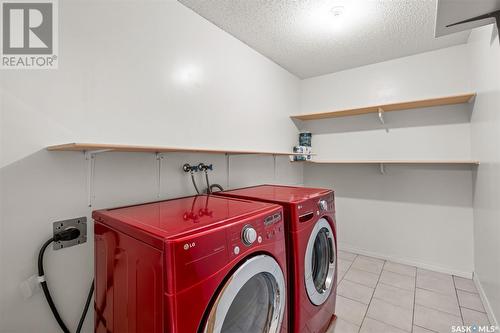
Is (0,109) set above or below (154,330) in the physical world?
above

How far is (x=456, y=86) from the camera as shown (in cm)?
232

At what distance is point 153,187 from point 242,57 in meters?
1.54

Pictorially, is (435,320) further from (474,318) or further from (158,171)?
(158,171)

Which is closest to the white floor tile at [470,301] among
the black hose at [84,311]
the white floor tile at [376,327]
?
the white floor tile at [376,327]

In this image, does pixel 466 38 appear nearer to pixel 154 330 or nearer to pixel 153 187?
pixel 153 187

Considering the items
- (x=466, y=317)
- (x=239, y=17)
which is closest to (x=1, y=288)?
(x=239, y=17)

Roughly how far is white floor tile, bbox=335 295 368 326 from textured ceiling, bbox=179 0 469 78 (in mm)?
2387

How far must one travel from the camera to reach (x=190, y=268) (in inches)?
29.6

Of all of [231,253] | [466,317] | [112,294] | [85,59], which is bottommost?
[466,317]

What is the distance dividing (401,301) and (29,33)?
310 centimetres

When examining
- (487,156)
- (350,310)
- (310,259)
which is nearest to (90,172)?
(310,259)

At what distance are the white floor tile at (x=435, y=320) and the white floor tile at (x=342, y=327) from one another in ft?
1.56

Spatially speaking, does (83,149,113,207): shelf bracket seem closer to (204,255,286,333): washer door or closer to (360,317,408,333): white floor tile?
(204,255,286,333): washer door

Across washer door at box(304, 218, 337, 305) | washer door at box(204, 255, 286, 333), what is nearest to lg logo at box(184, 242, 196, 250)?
washer door at box(204, 255, 286, 333)
